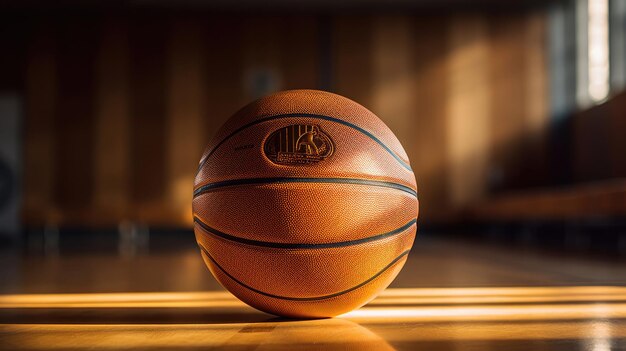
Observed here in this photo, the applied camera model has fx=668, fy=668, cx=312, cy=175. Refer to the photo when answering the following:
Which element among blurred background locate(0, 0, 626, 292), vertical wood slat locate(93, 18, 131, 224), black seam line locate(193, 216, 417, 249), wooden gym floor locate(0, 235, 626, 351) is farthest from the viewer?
vertical wood slat locate(93, 18, 131, 224)

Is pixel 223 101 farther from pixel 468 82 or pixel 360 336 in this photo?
pixel 360 336

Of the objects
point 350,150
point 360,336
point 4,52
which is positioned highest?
point 4,52

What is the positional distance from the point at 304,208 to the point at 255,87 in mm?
7618

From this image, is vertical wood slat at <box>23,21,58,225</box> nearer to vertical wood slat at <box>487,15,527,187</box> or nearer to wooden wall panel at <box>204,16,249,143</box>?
wooden wall panel at <box>204,16,249,143</box>

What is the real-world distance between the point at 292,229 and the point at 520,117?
25.9 feet

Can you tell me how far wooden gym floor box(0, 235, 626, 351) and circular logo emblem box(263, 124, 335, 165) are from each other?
1.13 feet

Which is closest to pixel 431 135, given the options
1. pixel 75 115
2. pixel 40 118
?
pixel 75 115

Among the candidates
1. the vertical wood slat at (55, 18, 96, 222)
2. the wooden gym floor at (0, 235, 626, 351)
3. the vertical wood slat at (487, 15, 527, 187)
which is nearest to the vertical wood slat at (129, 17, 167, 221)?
the vertical wood slat at (55, 18, 96, 222)

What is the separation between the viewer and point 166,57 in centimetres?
885

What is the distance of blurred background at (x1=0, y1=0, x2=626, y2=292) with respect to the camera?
28.2ft

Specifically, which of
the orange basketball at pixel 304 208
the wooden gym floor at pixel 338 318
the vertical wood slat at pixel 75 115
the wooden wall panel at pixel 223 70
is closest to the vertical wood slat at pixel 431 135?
the wooden wall panel at pixel 223 70

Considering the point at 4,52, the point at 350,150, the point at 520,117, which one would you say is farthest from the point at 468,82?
the point at 350,150

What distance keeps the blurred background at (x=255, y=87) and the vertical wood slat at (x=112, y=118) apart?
19 mm

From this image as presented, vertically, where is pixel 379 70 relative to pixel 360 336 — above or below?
above
